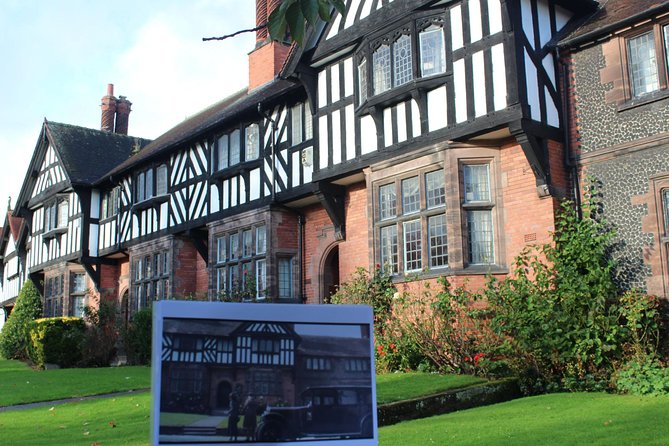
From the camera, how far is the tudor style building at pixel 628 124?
11.6m

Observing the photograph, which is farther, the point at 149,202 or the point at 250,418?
the point at 149,202

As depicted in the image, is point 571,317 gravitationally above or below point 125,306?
below

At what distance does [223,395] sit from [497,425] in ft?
17.1

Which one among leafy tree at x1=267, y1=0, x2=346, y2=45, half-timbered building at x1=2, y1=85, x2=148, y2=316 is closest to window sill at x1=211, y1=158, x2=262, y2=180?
half-timbered building at x1=2, y1=85, x2=148, y2=316

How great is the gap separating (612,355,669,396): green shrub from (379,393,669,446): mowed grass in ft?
1.02

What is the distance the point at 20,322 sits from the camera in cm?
3200

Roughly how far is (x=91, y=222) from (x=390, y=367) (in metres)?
18.7

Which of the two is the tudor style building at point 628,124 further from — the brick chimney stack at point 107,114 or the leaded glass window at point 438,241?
the brick chimney stack at point 107,114

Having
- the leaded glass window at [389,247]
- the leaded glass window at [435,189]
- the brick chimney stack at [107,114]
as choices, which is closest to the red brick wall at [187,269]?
the leaded glass window at [389,247]

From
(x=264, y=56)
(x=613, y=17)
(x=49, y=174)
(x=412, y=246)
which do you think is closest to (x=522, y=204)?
(x=412, y=246)

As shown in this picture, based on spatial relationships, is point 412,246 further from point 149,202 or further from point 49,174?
point 49,174

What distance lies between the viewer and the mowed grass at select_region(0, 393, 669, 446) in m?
7.29

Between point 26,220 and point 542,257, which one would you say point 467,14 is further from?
point 26,220

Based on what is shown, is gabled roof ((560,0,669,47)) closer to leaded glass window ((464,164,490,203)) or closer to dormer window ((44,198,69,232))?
leaded glass window ((464,164,490,203))
